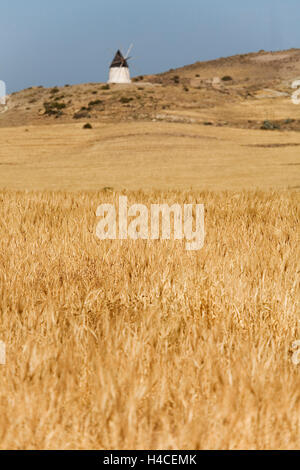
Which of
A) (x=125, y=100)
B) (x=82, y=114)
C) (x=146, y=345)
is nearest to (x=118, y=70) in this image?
(x=125, y=100)

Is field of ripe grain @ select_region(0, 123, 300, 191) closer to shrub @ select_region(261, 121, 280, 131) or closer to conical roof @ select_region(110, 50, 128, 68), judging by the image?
shrub @ select_region(261, 121, 280, 131)

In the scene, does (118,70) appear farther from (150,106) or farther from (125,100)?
(150,106)

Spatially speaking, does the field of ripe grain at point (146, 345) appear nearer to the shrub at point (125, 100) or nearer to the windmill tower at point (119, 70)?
the shrub at point (125, 100)

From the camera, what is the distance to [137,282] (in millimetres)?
3555

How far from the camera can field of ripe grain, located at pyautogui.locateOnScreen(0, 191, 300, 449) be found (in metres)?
1.79

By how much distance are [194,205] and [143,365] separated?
488cm

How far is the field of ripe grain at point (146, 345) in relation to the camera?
1.79 meters

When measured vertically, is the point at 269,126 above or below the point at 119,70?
below

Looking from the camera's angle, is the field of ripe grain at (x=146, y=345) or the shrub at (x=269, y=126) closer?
the field of ripe grain at (x=146, y=345)

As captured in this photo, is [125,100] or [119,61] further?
[119,61]

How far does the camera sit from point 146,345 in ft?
7.76

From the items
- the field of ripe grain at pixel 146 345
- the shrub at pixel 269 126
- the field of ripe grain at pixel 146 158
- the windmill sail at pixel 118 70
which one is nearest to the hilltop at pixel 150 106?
the shrub at pixel 269 126

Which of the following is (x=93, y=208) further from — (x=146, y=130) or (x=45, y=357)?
(x=146, y=130)

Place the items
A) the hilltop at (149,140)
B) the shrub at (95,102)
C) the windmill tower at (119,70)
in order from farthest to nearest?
the windmill tower at (119,70)
the shrub at (95,102)
the hilltop at (149,140)
